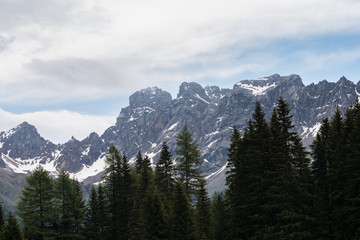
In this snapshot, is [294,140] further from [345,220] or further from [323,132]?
[323,132]

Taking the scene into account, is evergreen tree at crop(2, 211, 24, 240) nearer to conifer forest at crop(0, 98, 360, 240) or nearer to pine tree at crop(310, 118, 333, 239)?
conifer forest at crop(0, 98, 360, 240)

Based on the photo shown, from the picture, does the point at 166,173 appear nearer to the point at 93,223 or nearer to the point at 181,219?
the point at 181,219

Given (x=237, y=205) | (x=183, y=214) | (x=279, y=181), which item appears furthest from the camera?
(x=183, y=214)

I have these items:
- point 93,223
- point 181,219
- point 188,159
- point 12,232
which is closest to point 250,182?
point 181,219

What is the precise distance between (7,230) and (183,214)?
1767 centimetres

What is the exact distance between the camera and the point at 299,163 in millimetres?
32281

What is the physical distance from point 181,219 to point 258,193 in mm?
9655

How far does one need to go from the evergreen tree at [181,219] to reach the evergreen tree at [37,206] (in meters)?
15.6

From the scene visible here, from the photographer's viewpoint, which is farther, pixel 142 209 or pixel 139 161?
pixel 139 161

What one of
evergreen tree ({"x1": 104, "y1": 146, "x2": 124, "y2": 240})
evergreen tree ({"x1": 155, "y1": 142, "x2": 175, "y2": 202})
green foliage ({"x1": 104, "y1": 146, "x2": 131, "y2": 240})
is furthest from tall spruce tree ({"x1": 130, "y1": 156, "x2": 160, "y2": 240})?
evergreen tree ({"x1": 104, "y1": 146, "x2": 124, "y2": 240})

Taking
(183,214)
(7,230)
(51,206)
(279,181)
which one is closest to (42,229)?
(51,206)

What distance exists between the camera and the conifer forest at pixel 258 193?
3015 cm

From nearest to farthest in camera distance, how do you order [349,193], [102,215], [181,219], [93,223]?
1. [349,193]
2. [181,219]
3. [102,215]
4. [93,223]

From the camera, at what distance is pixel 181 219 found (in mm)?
37000
